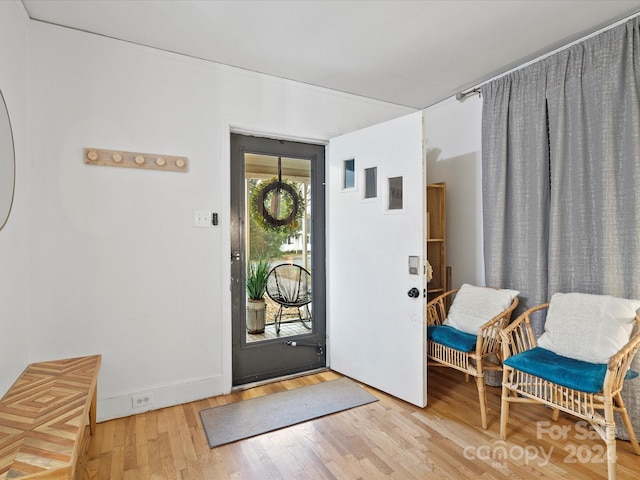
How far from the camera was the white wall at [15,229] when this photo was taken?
172 cm

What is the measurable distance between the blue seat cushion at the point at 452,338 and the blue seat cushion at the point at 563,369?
0.99 feet

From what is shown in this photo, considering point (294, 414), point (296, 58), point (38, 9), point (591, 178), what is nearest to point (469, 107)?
point (591, 178)

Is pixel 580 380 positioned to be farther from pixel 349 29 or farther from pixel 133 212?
pixel 133 212

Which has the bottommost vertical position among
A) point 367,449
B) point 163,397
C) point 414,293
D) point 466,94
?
point 367,449

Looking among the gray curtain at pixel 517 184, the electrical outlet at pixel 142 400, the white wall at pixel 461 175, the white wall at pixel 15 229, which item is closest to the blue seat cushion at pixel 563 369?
the gray curtain at pixel 517 184

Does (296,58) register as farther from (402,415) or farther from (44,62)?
(402,415)

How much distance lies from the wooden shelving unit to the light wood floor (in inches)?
44.7

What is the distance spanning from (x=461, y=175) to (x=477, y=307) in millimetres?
1329

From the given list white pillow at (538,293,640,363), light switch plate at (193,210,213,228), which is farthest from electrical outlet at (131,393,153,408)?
white pillow at (538,293,640,363)

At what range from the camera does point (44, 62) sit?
6.99 feet

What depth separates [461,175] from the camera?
10.8ft

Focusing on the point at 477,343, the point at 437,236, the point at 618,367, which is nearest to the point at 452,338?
the point at 477,343

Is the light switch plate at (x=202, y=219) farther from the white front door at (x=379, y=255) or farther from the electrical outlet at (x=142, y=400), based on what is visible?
the electrical outlet at (x=142, y=400)

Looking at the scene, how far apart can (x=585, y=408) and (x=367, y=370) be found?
146cm
